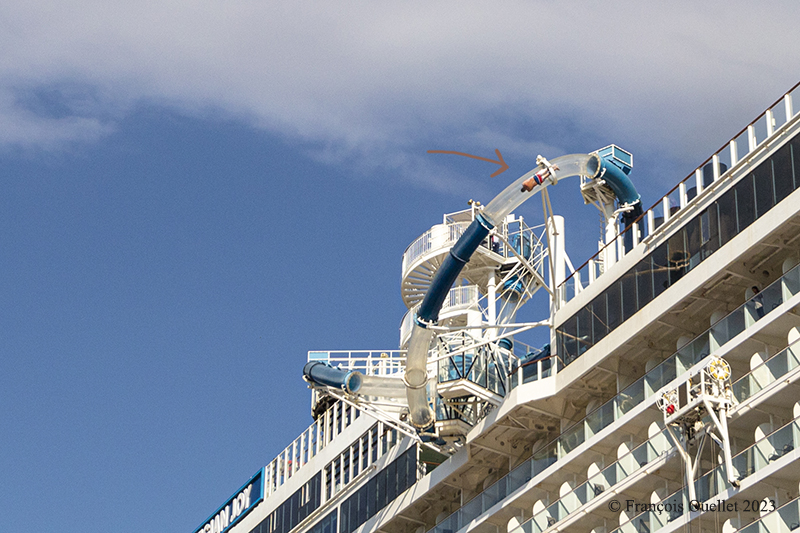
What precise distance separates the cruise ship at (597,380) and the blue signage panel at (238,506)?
17.2 ft

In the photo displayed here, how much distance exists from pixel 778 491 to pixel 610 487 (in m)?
6.87

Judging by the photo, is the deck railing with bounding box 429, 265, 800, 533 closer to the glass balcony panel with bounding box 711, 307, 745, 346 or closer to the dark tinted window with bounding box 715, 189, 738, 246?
the glass balcony panel with bounding box 711, 307, 745, 346

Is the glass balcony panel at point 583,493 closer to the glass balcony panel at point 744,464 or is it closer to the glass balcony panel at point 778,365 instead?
the glass balcony panel at point 744,464

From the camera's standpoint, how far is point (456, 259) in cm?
5097

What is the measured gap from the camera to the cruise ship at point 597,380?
40969mm

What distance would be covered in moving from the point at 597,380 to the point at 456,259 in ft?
21.2

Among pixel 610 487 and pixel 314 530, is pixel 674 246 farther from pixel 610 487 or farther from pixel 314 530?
pixel 314 530

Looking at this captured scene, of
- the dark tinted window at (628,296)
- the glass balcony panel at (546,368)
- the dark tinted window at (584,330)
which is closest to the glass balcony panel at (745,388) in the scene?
the dark tinted window at (628,296)

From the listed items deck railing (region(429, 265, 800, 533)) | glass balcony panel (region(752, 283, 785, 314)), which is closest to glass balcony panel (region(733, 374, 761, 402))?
deck railing (region(429, 265, 800, 533))

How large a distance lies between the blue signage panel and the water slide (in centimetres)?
1401

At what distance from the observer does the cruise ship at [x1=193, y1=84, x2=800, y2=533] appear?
40969 millimetres

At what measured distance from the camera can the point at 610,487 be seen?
149 ft

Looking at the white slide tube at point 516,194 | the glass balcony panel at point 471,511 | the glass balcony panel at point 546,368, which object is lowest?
the glass balcony panel at point 471,511

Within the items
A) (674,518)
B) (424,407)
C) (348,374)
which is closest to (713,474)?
(674,518)
